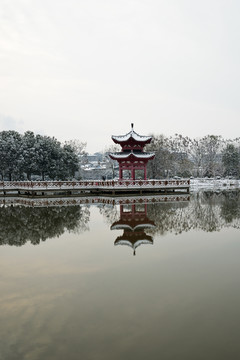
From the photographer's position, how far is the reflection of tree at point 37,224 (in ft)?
36.2

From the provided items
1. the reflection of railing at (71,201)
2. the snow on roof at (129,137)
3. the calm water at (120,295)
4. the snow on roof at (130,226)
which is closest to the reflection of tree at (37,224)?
the calm water at (120,295)

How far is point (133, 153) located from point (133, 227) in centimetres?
2027

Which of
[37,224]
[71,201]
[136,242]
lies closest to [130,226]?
[136,242]

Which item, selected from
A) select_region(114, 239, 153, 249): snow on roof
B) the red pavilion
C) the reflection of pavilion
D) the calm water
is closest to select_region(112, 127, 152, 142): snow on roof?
the red pavilion

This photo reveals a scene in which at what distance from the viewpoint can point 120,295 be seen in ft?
18.7

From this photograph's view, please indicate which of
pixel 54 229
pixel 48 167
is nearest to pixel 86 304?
pixel 54 229

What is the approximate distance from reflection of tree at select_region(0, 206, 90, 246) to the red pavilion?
1530 cm

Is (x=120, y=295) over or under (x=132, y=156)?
under

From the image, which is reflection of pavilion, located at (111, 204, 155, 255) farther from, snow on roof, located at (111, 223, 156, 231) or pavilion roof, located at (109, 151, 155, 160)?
pavilion roof, located at (109, 151, 155, 160)

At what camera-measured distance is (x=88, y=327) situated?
180 inches

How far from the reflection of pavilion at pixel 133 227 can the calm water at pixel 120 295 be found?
69 mm

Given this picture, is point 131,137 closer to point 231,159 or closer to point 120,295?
point 120,295

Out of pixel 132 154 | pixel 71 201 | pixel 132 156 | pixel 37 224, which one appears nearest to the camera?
pixel 37 224

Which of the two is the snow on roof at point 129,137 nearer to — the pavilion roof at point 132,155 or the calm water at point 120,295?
the pavilion roof at point 132,155
